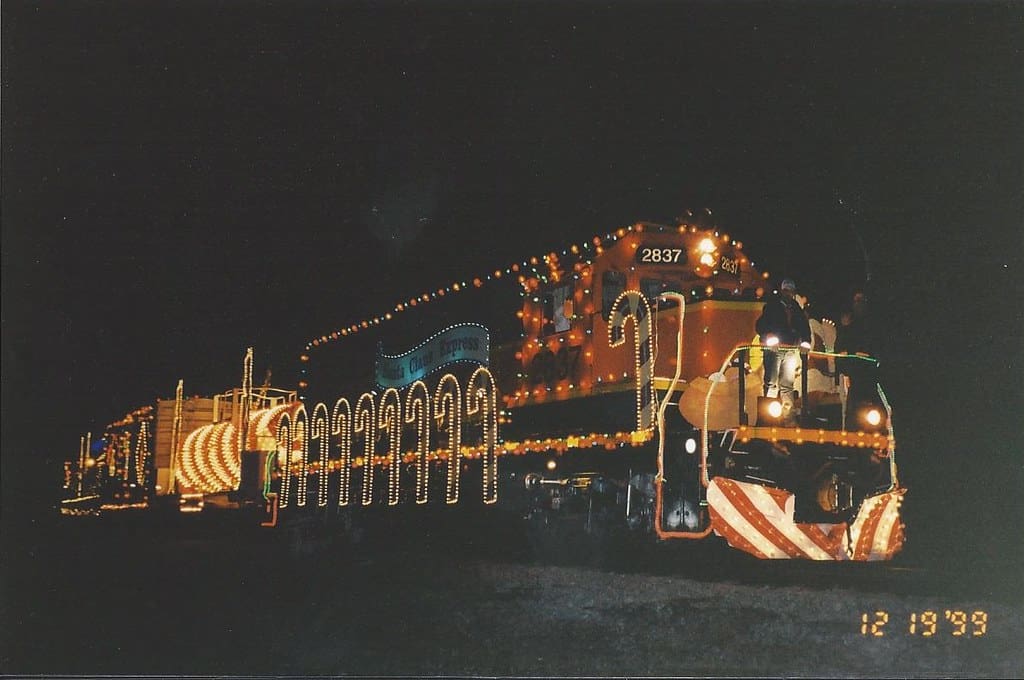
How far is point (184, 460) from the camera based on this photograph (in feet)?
64.6

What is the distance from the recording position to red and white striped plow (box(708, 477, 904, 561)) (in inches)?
366

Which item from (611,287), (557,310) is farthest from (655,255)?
(557,310)

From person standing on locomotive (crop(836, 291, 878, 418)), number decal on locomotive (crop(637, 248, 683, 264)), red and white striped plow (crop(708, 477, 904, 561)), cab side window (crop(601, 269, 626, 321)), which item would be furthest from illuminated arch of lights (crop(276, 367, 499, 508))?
person standing on locomotive (crop(836, 291, 878, 418))

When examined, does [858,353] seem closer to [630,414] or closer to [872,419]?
[872,419]

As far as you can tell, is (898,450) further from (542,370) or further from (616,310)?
(542,370)

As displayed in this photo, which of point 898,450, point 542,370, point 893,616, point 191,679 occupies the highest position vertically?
point 542,370

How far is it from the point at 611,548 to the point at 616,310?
2440 millimetres

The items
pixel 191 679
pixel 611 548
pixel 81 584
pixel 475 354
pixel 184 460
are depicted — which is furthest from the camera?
pixel 184 460

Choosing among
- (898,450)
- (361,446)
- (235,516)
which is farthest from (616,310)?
(235,516)

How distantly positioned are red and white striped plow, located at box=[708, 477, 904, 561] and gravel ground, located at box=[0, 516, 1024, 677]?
0.18 metres

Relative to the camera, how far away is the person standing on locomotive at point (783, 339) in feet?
32.2

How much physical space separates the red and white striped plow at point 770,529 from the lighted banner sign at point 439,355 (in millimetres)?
4081

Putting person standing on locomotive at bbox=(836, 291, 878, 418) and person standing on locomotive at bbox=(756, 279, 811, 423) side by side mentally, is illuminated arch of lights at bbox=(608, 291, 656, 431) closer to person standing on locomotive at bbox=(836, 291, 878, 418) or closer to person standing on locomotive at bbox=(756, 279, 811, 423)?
person standing on locomotive at bbox=(756, 279, 811, 423)

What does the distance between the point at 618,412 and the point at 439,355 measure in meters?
3.12
